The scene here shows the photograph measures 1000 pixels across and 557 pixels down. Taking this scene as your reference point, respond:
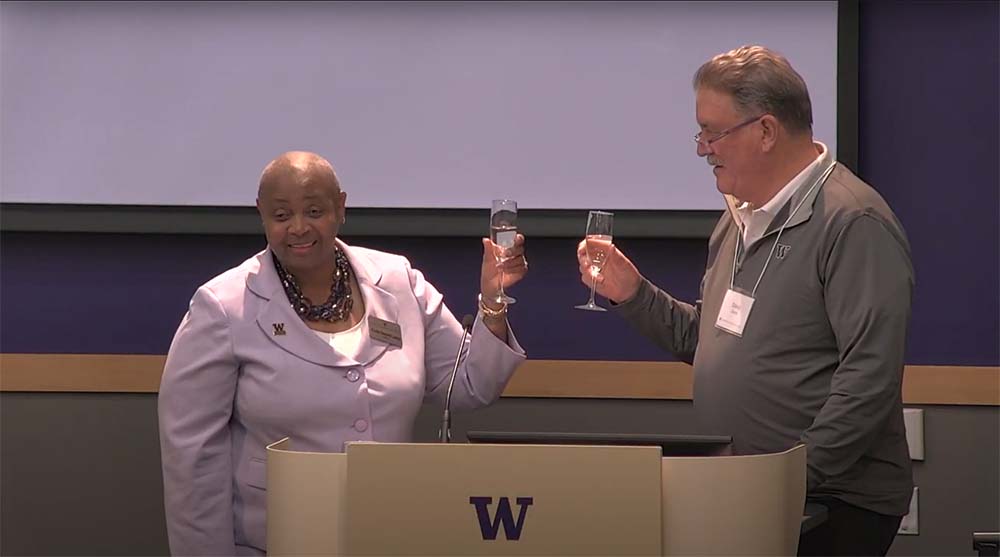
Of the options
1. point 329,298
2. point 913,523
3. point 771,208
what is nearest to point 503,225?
point 329,298

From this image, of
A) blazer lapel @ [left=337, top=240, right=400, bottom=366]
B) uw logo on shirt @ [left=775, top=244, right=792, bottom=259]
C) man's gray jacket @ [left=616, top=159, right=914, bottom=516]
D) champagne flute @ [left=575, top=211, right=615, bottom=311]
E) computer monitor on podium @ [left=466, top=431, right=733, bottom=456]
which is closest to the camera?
computer monitor on podium @ [left=466, top=431, right=733, bottom=456]

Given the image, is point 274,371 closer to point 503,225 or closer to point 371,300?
point 371,300

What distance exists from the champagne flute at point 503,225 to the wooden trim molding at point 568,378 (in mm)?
911

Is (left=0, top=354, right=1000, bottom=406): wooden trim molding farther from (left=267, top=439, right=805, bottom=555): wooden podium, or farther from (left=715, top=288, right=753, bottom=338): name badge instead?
(left=267, top=439, right=805, bottom=555): wooden podium

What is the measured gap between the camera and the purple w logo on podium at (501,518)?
78.0 inches

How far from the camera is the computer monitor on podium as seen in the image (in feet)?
6.85

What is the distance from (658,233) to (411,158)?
0.79 meters

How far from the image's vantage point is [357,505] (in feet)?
6.57

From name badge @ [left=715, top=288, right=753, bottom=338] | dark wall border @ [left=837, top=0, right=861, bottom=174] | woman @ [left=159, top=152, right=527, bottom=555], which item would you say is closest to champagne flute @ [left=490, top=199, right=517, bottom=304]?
woman @ [left=159, top=152, right=527, bottom=555]

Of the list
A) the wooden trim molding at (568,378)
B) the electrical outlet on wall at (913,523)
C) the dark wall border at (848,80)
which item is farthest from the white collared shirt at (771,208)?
the electrical outlet on wall at (913,523)

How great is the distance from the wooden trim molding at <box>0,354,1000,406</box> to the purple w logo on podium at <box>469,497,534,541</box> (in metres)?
1.85

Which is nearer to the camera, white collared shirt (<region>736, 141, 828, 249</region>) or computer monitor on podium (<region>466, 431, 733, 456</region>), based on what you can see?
computer monitor on podium (<region>466, 431, 733, 456</region>)

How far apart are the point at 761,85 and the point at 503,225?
26.1 inches

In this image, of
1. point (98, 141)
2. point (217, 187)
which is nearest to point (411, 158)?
point (217, 187)
